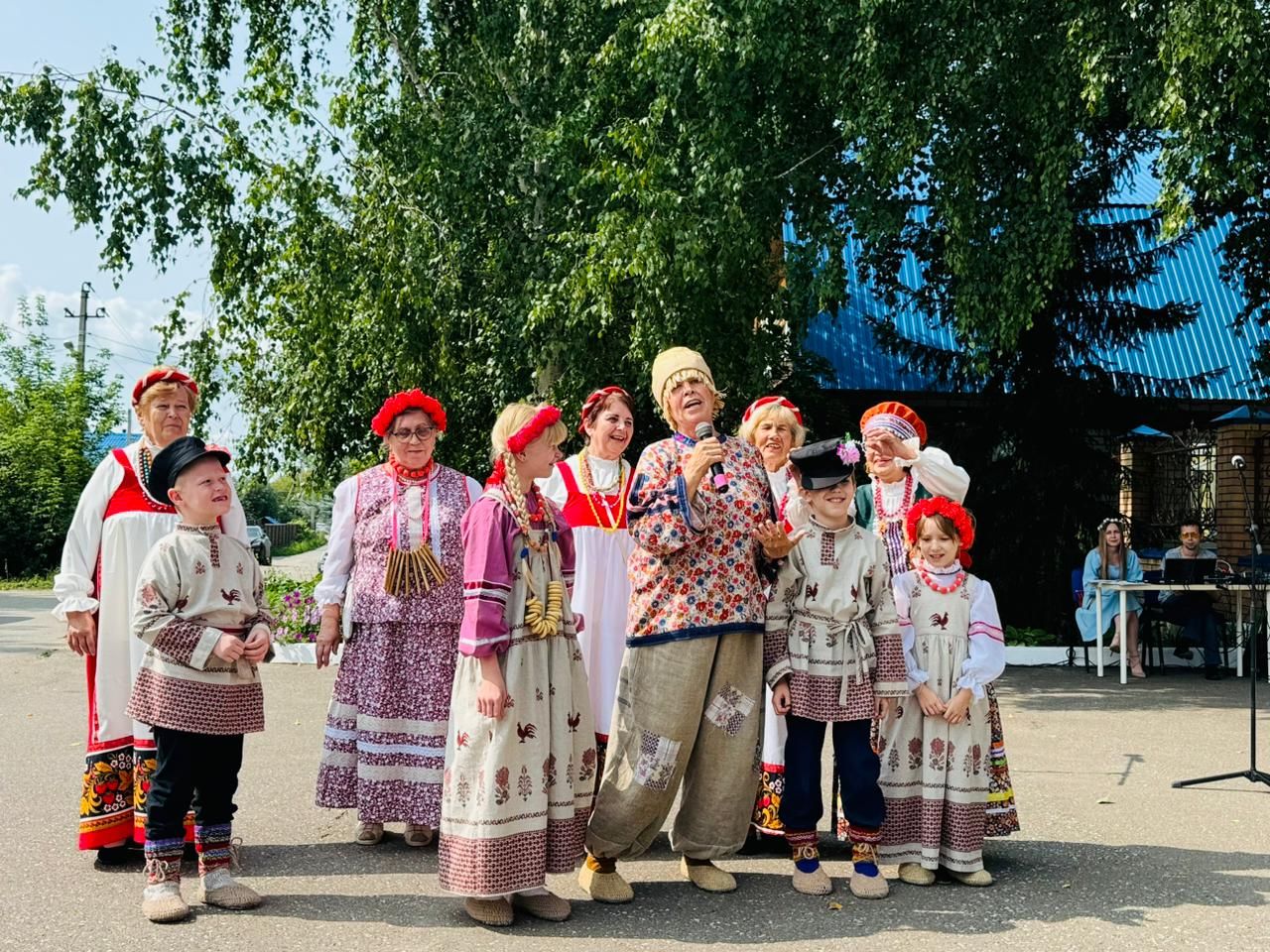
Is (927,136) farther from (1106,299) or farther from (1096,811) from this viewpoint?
(1096,811)

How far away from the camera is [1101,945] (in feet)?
14.2

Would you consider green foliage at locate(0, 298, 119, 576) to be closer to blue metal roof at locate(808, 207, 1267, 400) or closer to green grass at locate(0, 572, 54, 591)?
green grass at locate(0, 572, 54, 591)

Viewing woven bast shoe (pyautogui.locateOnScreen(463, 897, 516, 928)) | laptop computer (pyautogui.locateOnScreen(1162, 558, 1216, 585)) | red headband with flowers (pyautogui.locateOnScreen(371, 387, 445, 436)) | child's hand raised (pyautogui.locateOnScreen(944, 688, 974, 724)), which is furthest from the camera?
laptop computer (pyautogui.locateOnScreen(1162, 558, 1216, 585))

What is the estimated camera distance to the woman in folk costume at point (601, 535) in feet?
18.3

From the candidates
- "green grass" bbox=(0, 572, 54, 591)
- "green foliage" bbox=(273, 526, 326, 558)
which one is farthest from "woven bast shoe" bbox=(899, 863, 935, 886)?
"green foliage" bbox=(273, 526, 326, 558)

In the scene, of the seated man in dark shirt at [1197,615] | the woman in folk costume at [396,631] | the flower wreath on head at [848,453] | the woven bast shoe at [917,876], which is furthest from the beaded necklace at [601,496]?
the seated man in dark shirt at [1197,615]

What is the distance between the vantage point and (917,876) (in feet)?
16.4

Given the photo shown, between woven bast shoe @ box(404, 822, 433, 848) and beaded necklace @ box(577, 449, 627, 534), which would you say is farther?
beaded necklace @ box(577, 449, 627, 534)

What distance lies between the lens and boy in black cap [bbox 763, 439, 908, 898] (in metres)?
4.84

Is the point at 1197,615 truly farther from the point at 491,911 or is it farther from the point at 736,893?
the point at 491,911

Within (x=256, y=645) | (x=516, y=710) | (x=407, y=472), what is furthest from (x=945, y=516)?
(x=256, y=645)

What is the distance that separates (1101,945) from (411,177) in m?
9.65

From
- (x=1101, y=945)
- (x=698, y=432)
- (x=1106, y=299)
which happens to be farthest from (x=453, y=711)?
(x=1106, y=299)

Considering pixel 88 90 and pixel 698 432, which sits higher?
pixel 88 90
